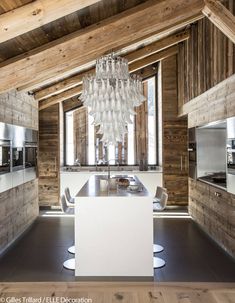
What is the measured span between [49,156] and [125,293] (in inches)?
217

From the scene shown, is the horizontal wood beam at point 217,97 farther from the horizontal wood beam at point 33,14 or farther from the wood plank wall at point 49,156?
the wood plank wall at point 49,156

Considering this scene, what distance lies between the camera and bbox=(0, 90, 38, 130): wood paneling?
452cm

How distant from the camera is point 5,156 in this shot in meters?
4.55

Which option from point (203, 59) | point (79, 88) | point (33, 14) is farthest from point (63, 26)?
point (79, 88)

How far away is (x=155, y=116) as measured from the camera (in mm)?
8352

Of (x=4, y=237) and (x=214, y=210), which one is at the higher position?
(x=214, y=210)

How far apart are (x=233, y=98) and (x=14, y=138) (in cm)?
326

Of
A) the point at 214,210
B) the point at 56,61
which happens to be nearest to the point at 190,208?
the point at 214,210

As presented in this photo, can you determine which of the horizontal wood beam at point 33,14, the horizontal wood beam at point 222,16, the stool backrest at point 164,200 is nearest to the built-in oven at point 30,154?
the stool backrest at point 164,200

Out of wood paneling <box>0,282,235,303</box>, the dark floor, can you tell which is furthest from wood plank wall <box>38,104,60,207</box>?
wood paneling <box>0,282,235,303</box>

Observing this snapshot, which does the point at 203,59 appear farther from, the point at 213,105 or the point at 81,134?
the point at 81,134

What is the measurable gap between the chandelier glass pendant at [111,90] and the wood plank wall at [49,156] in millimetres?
3324

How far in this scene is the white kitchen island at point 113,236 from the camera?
11.6 feet

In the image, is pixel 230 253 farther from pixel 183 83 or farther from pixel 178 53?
pixel 178 53
